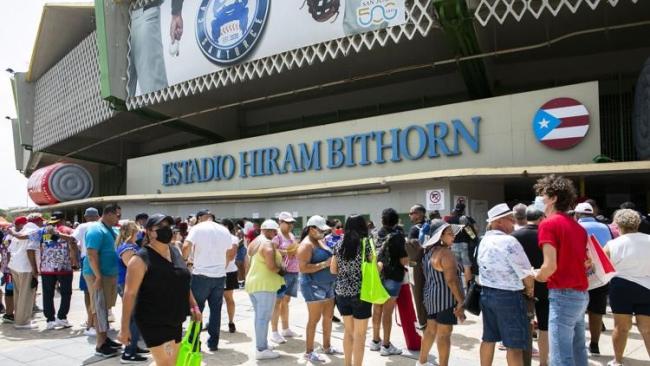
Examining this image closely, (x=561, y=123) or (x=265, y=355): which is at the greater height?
(x=561, y=123)

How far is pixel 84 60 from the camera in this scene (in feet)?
76.5

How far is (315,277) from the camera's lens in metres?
5.94

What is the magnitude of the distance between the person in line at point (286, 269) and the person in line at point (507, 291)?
9.46 feet

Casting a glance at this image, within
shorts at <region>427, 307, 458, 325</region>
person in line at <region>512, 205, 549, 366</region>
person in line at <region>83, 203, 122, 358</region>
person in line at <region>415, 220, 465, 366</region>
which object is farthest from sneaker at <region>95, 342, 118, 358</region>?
person in line at <region>512, 205, 549, 366</region>

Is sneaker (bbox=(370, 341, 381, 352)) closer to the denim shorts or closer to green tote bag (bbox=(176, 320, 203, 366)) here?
the denim shorts

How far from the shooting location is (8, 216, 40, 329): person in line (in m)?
8.10

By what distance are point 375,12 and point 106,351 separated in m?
10.7

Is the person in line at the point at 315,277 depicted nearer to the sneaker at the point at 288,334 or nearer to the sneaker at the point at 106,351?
the sneaker at the point at 288,334

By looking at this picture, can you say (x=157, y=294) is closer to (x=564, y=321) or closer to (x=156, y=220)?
(x=156, y=220)

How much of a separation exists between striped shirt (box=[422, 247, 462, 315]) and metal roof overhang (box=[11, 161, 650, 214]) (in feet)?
22.5

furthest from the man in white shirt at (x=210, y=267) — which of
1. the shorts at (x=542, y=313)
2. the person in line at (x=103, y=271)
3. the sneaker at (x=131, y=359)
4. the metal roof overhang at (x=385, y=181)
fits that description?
the metal roof overhang at (x=385, y=181)

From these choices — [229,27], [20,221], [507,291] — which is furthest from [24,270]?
[229,27]

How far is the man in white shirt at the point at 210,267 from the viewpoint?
6359mm

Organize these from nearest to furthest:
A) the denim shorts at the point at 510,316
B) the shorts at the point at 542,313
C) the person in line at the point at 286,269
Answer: the denim shorts at the point at 510,316 < the shorts at the point at 542,313 < the person in line at the point at 286,269
